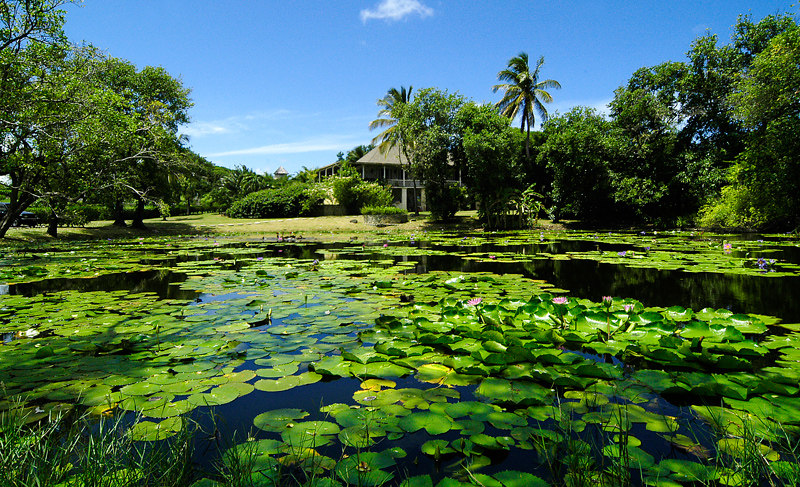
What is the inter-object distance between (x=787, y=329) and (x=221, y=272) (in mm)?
6393

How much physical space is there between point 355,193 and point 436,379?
25.6 metres

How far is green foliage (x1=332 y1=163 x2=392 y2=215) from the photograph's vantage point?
26781 mm

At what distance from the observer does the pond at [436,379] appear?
53.7 inches

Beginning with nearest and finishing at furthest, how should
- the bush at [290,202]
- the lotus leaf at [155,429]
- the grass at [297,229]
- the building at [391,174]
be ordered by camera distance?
the lotus leaf at [155,429]
the grass at [297,229]
the bush at [290,202]
the building at [391,174]

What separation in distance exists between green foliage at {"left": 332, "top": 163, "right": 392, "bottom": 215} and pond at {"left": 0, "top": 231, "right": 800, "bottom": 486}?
2276 centimetres

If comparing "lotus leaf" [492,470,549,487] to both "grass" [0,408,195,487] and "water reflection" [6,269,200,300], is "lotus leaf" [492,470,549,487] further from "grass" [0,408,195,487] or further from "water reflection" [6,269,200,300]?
"water reflection" [6,269,200,300]

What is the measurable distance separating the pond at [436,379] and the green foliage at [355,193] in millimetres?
22758

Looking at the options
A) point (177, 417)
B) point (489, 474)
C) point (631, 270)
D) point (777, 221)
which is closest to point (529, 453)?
point (489, 474)

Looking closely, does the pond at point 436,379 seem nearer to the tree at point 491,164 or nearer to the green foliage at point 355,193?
the tree at point 491,164

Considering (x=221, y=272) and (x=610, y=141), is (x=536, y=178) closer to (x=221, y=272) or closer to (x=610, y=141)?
(x=610, y=141)

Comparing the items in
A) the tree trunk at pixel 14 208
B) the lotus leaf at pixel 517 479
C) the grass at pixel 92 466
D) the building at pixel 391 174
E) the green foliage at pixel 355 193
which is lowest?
the lotus leaf at pixel 517 479

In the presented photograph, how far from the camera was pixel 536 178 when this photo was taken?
83.4 feet

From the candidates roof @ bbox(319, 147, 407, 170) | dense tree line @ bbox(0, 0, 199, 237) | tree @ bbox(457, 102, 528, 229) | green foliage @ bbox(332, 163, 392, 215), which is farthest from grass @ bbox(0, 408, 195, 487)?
roof @ bbox(319, 147, 407, 170)

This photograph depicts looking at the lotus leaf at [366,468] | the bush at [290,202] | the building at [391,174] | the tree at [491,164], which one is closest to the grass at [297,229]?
the tree at [491,164]
